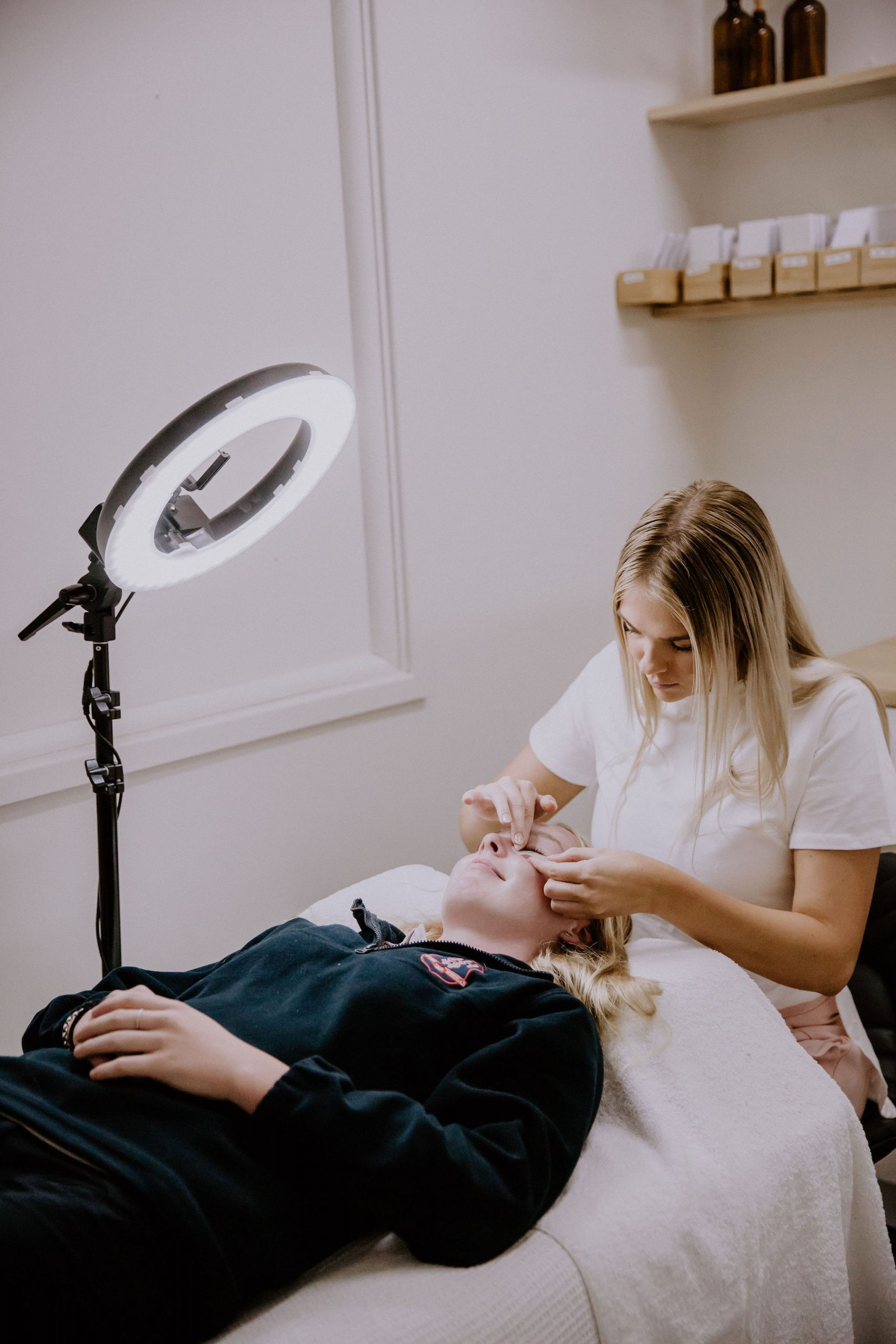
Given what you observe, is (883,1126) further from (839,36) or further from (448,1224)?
(839,36)

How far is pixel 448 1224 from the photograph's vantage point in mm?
1065

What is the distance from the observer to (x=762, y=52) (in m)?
2.54

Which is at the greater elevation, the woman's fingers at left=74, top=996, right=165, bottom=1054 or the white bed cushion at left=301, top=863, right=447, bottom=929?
the woman's fingers at left=74, top=996, right=165, bottom=1054

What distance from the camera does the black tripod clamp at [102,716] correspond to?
4.60ft

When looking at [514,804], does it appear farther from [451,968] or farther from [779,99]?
[779,99]

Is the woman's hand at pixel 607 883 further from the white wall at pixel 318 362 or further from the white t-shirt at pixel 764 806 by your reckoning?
the white wall at pixel 318 362

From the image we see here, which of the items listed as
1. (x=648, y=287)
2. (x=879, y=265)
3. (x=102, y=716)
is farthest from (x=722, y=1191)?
(x=648, y=287)

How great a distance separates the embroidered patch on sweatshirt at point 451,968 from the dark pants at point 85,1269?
1.28 feet

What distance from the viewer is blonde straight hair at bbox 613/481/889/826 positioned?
1435 mm

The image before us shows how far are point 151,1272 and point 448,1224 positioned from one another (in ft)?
0.88

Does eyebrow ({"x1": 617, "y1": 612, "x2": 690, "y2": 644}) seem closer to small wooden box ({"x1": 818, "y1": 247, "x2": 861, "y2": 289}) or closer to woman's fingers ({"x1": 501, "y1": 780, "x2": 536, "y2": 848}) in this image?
woman's fingers ({"x1": 501, "y1": 780, "x2": 536, "y2": 848})

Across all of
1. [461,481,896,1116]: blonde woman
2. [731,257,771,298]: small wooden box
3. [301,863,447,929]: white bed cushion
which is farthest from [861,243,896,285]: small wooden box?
[301,863,447,929]: white bed cushion

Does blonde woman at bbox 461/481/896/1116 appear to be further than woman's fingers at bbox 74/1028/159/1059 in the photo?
Yes

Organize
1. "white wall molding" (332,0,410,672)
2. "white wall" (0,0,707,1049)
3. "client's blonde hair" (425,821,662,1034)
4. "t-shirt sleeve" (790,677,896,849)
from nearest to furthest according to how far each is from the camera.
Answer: "client's blonde hair" (425,821,662,1034)
"t-shirt sleeve" (790,677,896,849)
"white wall" (0,0,707,1049)
"white wall molding" (332,0,410,672)
